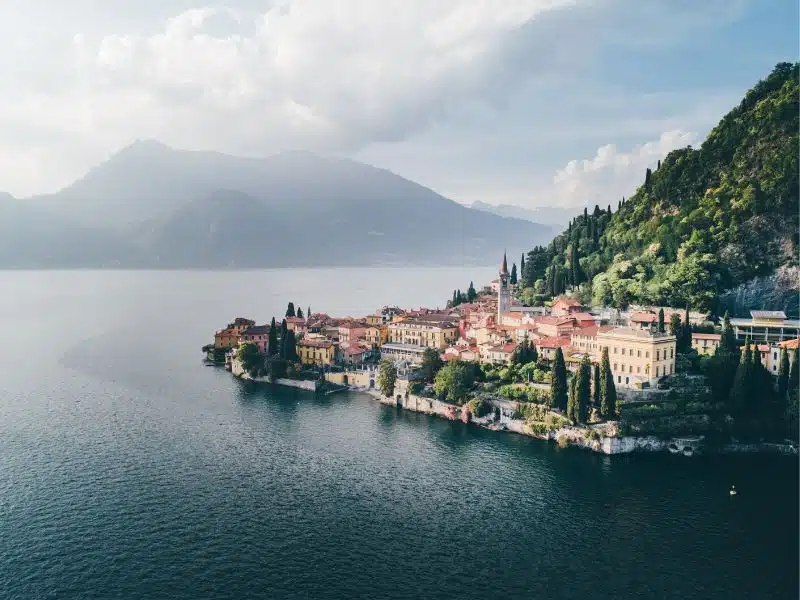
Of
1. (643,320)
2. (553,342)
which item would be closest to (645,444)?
(553,342)

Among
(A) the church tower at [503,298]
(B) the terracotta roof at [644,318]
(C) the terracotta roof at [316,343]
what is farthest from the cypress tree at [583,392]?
(C) the terracotta roof at [316,343]

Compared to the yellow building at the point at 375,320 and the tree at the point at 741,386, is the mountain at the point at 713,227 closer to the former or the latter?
the tree at the point at 741,386

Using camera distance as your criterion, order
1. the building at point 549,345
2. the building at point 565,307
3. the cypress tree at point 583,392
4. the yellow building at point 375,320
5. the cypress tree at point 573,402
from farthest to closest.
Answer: the yellow building at point 375,320
the building at point 565,307
the building at point 549,345
the cypress tree at point 573,402
the cypress tree at point 583,392

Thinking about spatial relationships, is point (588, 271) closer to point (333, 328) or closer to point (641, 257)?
point (641, 257)

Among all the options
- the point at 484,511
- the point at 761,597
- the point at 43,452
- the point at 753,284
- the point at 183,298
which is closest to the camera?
the point at 761,597

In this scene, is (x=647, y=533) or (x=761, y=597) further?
(x=647, y=533)

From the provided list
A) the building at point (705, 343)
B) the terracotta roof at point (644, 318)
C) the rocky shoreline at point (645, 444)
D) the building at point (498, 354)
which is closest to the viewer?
Result: the rocky shoreline at point (645, 444)

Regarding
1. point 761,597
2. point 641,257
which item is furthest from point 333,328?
Answer: point 761,597

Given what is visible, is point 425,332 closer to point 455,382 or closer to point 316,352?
point 316,352
